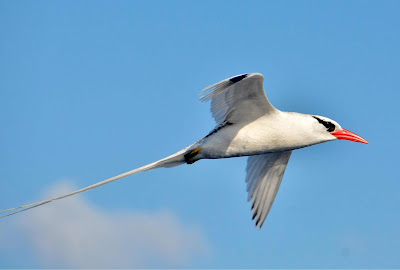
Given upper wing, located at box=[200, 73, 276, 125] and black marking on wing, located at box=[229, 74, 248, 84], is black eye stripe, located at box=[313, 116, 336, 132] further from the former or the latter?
black marking on wing, located at box=[229, 74, 248, 84]

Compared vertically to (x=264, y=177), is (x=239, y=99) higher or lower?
higher

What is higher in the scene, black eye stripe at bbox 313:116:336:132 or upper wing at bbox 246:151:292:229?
black eye stripe at bbox 313:116:336:132

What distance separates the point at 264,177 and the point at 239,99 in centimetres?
360

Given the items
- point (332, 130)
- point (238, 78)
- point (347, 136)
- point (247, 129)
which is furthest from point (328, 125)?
point (238, 78)

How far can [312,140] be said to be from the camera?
16688mm

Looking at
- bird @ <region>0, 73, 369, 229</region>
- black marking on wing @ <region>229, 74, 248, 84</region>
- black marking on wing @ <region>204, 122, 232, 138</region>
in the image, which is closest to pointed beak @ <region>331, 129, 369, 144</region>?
bird @ <region>0, 73, 369, 229</region>

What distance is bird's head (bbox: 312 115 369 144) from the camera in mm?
16734

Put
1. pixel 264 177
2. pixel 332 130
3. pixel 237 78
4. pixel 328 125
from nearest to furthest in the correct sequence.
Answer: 1. pixel 237 78
2. pixel 328 125
3. pixel 332 130
4. pixel 264 177

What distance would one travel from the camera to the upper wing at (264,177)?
17.9 m

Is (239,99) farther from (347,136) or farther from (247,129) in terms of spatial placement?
(347,136)

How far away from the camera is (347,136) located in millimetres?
17281

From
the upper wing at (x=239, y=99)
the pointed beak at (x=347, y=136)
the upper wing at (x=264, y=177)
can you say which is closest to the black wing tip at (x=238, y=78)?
the upper wing at (x=239, y=99)

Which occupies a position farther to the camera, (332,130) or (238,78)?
(332,130)

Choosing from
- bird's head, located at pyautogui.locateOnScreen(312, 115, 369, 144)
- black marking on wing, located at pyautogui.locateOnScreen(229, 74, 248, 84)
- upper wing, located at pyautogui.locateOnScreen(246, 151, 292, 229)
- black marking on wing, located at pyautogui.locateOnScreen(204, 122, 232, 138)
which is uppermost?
black marking on wing, located at pyautogui.locateOnScreen(229, 74, 248, 84)
